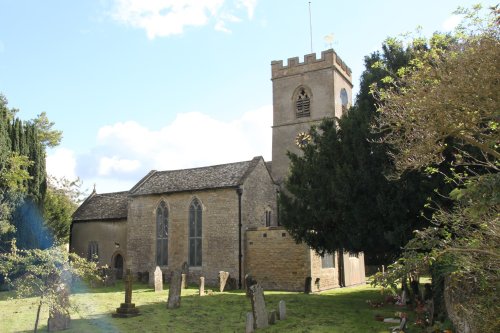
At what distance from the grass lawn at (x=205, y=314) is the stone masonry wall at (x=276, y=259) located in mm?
2419

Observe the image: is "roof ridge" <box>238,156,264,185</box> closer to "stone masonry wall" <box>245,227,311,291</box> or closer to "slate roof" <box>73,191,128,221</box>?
"stone masonry wall" <box>245,227,311,291</box>

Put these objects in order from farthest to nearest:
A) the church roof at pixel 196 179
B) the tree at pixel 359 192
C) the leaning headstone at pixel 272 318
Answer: the church roof at pixel 196 179 → the tree at pixel 359 192 → the leaning headstone at pixel 272 318

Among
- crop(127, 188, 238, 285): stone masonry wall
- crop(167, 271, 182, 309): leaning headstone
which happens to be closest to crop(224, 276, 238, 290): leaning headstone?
crop(127, 188, 238, 285): stone masonry wall

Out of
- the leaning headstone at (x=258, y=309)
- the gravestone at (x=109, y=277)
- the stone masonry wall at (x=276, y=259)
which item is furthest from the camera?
the gravestone at (x=109, y=277)

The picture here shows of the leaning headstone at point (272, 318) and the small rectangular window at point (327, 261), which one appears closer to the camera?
the leaning headstone at point (272, 318)

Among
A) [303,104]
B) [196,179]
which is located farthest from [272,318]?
[303,104]

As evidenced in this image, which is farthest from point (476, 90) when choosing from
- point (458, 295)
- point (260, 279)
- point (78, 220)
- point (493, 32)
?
point (78, 220)

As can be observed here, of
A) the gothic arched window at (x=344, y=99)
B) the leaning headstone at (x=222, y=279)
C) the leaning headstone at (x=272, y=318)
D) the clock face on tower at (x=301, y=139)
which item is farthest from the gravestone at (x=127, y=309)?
the gothic arched window at (x=344, y=99)

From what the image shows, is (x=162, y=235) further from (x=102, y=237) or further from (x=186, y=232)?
(x=102, y=237)

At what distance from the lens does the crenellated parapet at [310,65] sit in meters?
30.2

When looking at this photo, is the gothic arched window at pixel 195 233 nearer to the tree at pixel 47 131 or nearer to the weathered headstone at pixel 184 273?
the weathered headstone at pixel 184 273

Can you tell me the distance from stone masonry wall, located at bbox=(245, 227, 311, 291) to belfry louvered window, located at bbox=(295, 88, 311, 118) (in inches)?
444

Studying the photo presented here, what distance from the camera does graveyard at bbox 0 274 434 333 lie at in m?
11.6

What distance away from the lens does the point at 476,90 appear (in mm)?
6562
